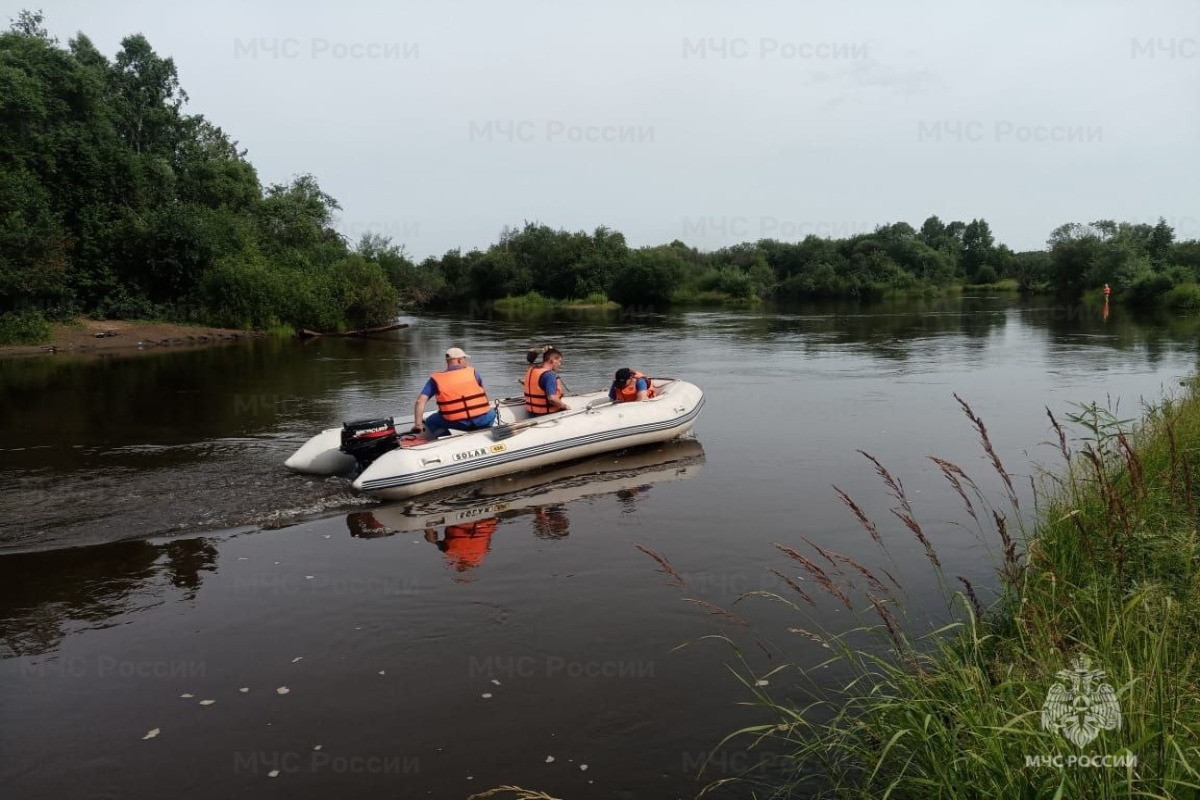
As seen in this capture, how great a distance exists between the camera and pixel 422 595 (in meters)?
6.27

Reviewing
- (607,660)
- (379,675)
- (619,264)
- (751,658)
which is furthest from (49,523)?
(619,264)

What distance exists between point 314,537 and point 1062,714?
641 centimetres

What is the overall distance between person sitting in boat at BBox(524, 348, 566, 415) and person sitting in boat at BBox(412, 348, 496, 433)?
93 centimetres

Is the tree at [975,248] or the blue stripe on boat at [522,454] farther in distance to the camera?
the tree at [975,248]

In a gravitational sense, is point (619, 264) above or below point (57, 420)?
above

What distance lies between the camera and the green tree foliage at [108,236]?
86.4 ft

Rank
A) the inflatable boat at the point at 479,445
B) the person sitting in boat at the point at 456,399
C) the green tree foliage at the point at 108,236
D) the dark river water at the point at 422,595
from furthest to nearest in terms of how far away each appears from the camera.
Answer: the green tree foliage at the point at 108,236
the person sitting in boat at the point at 456,399
the inflatable boat at the point at 479,445
the dark river water at the point at 422,595

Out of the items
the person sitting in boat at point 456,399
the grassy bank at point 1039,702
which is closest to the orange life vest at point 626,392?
the person sitting in boat at point 456,399

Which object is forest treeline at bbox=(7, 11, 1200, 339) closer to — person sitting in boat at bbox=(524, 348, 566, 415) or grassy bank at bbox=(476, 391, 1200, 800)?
person sitting in boat at bbox=(524, 348, 566, 415)

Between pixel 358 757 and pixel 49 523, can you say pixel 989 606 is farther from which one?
pixel 49 523

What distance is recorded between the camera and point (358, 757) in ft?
13.9

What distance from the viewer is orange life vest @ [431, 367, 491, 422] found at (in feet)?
30.5

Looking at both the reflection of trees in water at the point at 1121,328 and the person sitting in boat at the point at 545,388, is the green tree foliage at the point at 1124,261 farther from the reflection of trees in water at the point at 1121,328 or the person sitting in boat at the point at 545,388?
the person sitting in boat at the point at 545,388

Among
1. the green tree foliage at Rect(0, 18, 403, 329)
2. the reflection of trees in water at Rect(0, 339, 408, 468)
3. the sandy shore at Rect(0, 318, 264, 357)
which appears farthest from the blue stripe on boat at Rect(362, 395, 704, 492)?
the green tree foliage at Rect(0, 18, 403, 329)
